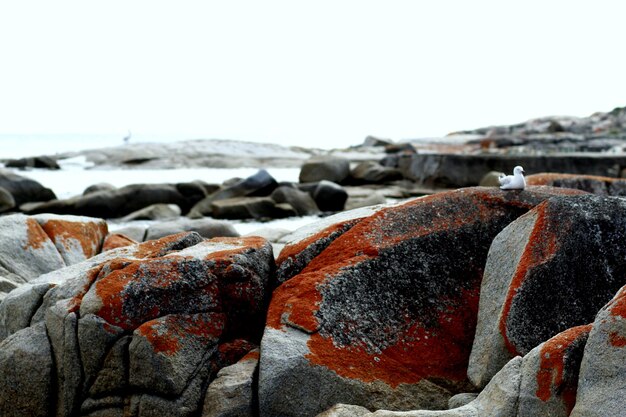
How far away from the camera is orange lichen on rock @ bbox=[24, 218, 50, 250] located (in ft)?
28.2

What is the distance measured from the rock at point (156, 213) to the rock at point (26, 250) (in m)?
11.3

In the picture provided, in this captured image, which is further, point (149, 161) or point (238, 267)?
point (149, 161)

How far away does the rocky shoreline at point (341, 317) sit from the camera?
5.09 meters

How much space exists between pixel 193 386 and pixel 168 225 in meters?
8.53

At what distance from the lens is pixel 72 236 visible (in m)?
8.97

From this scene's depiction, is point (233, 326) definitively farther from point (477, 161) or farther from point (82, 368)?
point (477, 161)

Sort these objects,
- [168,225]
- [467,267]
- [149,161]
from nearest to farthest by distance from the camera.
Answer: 1. [467,267]
2. [168,225]
3. [149,161]

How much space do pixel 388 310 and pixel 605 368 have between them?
2006 millimetres

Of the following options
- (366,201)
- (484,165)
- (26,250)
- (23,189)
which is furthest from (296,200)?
(26,250)

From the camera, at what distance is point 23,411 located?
5402mm

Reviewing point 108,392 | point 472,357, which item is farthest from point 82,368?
point 472,357

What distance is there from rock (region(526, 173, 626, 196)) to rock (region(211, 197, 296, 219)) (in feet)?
39.6

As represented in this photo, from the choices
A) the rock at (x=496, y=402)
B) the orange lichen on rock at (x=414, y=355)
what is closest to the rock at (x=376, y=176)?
the orange lichen on rock at (x=414, y=355)

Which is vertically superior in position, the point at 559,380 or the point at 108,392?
the point at 559,380
